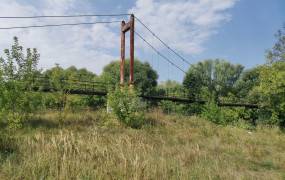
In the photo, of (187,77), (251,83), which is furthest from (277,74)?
(251,83)

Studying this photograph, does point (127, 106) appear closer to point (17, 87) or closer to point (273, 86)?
point (17, 87)

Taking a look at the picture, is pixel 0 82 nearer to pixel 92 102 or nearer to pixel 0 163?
pixel 0 163

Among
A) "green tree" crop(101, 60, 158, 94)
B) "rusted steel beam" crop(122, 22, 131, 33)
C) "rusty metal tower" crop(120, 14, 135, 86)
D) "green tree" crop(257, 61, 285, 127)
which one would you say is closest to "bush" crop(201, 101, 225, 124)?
"green tree" crop(257, 61, 285, 127)

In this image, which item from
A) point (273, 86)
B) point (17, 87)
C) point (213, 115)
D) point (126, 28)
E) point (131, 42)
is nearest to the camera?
point (17, 87)

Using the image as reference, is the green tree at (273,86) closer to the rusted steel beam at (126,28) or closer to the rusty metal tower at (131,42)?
the rusty metal tower at (131,42)

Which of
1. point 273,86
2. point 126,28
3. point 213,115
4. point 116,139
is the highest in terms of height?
point 126,28

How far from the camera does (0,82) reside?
364 inches

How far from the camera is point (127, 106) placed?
510 inches

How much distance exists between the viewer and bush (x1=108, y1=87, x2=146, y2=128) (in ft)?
41.8

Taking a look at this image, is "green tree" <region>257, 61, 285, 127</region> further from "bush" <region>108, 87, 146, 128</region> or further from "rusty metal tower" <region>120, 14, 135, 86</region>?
"bush" <region>108, 87, 146, 128</region>

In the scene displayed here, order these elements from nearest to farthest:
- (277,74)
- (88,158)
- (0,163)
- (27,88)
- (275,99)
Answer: (88,158)
(0,163)
(27,88)
(277,74)
(275,99)

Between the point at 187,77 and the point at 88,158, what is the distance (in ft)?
138

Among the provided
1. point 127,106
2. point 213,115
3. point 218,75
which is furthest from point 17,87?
point 218,75

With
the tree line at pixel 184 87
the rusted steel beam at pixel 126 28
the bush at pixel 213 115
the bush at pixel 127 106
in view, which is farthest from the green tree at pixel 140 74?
the bush at pixel 127 106
